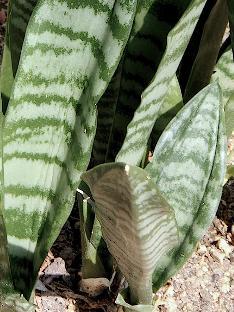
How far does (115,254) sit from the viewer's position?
755mm

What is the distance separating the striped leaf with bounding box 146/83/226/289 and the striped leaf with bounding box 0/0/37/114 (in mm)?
210

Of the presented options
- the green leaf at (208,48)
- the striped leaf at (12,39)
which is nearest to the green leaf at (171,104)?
the green leaf at (208,48)

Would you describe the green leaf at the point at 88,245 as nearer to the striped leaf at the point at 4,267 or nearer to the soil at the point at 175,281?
the soil at the point at 175,281

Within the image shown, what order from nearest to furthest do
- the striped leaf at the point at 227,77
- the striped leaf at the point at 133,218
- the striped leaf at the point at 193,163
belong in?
the striped leaf at the point at 133,218
the striped leaf at the point at 193,163
the striped leaf at the point at 227,77

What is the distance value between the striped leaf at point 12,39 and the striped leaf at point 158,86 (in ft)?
0.60

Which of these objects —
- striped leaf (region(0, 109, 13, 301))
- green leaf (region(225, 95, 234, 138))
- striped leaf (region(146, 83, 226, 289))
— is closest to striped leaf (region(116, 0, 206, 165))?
striped leaf (region(146, 83, 226, 289))

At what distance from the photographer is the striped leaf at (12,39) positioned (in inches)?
32.1

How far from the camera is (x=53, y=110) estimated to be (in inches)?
28.8

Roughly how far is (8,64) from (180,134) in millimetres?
235

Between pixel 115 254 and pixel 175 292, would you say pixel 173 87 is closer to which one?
pixel 115 254

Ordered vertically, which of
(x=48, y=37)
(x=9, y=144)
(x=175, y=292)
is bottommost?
(x=175, y=292)

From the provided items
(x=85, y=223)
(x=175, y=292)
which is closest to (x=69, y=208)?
(x=85, y=223)

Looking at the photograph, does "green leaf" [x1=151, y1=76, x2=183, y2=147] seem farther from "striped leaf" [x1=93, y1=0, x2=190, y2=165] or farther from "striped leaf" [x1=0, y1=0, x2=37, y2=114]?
"striped leaf" [x1=0, y1=0, x2=37, y2=114]

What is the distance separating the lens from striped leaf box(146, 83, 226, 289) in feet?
2.63
